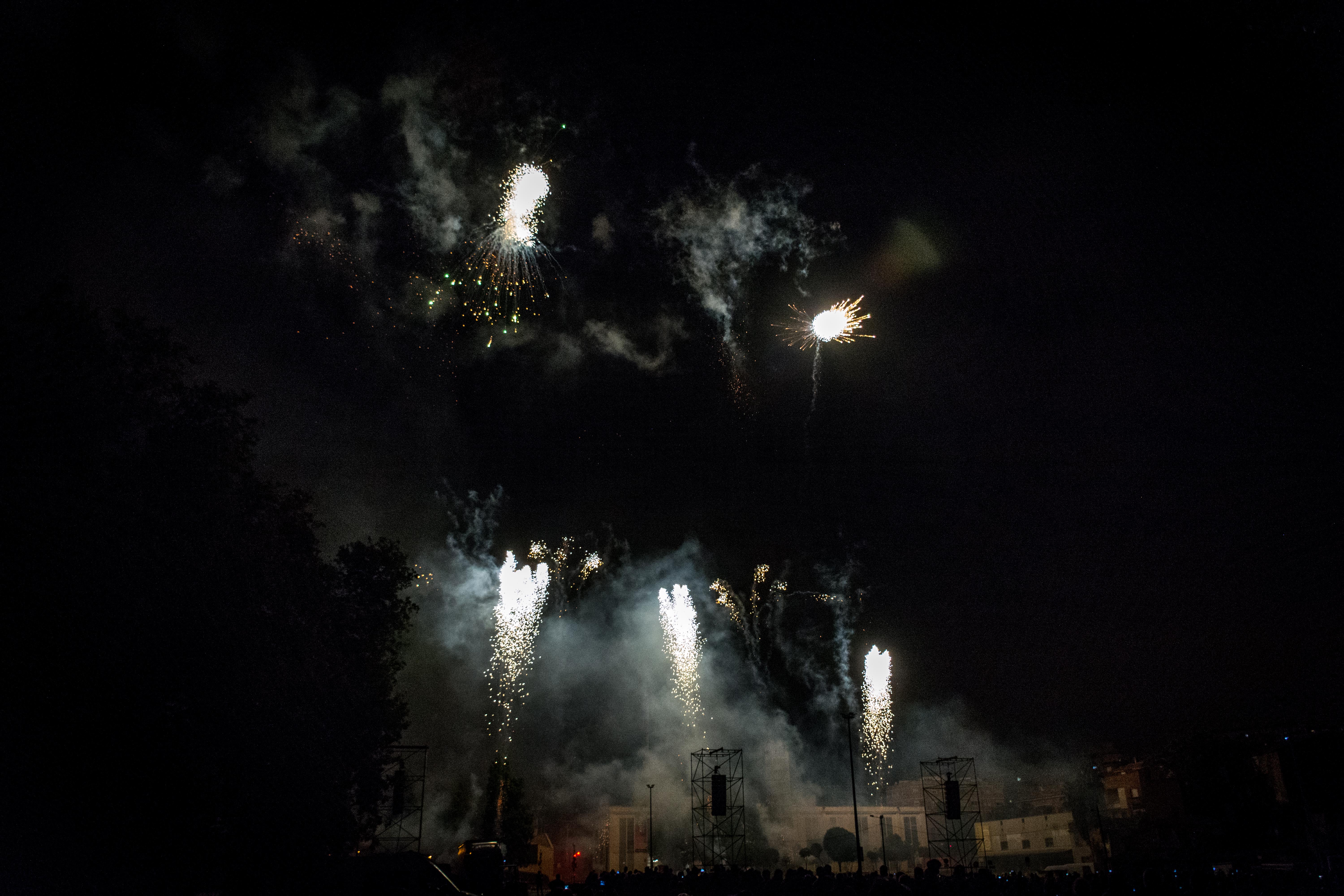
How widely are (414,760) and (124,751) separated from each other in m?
53.5

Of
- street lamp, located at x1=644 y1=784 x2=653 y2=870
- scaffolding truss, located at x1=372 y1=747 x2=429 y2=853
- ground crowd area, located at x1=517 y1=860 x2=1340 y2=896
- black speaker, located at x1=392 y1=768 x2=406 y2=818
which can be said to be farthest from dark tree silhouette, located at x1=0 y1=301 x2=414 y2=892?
street lamp, located at x1=644 y1=784 x2=653 y2=870

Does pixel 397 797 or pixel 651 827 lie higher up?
pixel 397 797

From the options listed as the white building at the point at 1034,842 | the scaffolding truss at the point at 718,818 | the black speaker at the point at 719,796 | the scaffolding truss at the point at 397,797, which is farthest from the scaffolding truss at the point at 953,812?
the scaffolding truss at the point at 397,797

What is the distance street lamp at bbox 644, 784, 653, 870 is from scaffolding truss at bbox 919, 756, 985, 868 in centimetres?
1733

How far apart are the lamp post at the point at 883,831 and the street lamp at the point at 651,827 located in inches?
705

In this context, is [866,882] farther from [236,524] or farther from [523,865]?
[523,865]

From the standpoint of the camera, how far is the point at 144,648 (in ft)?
52.7

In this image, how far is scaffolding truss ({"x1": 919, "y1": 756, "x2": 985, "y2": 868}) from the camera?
3425cm

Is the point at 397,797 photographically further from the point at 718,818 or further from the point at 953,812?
the point at 718,818

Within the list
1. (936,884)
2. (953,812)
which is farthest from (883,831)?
(936,884)

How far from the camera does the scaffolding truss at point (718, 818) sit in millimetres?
46688

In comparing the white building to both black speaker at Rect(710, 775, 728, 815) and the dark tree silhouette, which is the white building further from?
the dark tree silhouette

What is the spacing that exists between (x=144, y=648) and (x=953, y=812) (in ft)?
105

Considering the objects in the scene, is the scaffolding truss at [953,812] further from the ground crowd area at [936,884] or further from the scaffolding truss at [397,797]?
the scaffolding truss at [397,797]
